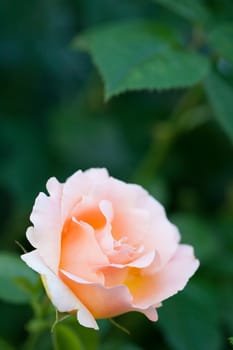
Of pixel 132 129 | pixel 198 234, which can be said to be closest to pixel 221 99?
pixel 198 234

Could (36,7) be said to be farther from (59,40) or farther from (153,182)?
(153,182)

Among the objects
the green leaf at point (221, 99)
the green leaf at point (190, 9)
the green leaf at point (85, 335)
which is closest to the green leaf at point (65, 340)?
the green leaf at point (85, 335)

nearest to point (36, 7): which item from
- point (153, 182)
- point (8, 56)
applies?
point (8, 56)

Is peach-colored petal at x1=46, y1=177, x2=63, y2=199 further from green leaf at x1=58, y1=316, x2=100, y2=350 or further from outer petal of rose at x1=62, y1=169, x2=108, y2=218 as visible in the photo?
green leaf at x1=58, y1=316, x2=100, y2=350

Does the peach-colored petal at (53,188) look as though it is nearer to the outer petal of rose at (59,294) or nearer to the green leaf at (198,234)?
the outer petal of rose at (59,294)

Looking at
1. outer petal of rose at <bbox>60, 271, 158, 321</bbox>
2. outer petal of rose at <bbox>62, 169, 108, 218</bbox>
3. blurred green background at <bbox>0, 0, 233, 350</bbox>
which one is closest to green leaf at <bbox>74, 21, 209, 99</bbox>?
blurred green background at <bbox>0, 0, 233, 350</bbox>

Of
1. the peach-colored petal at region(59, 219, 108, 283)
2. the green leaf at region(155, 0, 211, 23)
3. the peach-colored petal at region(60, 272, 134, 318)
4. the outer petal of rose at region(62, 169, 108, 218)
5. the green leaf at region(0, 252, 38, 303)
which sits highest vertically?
the green leaf at region(155, 0, 211, 23)

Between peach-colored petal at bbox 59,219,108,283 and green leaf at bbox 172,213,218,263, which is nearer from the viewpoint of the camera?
peach-colored petal at bbox 59,219,108,283
